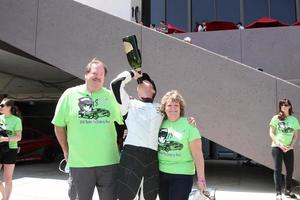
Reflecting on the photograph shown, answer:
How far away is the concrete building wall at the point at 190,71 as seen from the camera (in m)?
7.55

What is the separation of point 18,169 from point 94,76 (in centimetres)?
935

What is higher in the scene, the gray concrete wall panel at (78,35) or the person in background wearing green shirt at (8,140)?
the gray concrete wall panel at (78,35)

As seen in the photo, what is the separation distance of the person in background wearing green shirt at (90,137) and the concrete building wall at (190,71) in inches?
175

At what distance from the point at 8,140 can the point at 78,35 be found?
3318 millimetres

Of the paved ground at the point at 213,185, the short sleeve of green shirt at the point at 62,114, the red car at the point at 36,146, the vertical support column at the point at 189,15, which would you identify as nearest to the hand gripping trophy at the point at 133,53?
the short sleeve of green shirt at the point at 62,114

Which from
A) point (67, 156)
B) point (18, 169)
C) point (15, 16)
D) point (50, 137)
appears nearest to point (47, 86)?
point (50, 137)

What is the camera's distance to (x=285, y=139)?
265 inches

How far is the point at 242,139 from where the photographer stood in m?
7.58

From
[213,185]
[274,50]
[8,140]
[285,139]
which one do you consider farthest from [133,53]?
[274,50]

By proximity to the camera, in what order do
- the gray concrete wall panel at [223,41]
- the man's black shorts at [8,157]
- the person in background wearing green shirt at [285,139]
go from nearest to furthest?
the man's black shorts at [8,157] → the person in background wearing green shirt at [285,139] → the gray concrete wall panel at [223,41]

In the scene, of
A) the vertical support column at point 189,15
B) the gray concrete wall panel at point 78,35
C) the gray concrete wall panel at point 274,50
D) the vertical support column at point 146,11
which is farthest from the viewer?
the vertical support column at point 146,11

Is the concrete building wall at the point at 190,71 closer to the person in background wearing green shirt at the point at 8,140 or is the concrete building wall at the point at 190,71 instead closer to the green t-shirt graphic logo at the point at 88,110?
the person in background wearing green shirt at the point at 8,140

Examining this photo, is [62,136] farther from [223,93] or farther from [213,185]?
[213,185]

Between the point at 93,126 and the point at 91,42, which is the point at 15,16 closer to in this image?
the point at 91,42
